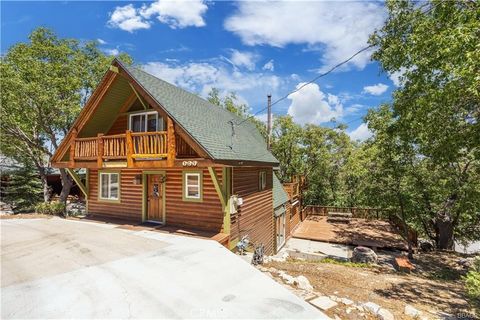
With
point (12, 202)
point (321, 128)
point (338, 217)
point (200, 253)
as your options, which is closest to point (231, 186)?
point (200, 253)

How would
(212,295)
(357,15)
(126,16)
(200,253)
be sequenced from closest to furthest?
(212,295) → (200,253) → (357,15) → (126,16)

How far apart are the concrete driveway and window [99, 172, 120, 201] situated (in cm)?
339

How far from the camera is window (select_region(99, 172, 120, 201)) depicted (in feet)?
37.4

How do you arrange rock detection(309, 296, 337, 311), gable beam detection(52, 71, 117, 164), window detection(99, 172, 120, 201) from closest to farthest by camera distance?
rock detection(309, 296, 337, 311), gable beam detection(52, 71, 117, 164), window detection(99, 172, 120, 201)

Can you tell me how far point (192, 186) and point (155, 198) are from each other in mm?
2015

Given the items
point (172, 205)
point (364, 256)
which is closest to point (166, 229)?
point (172, 205)

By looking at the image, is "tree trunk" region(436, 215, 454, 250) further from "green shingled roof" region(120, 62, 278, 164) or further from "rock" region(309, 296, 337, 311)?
"rock" region(309, 296, 337, 311)

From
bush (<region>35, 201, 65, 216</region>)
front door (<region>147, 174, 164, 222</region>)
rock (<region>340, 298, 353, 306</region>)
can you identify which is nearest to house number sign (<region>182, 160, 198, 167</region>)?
front door (<region>147, 174, 164, 222</region>)

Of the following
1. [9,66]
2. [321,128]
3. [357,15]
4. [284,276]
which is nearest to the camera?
[284,276]

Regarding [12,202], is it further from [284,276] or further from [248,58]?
[284,276]

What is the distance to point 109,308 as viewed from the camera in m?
4.21

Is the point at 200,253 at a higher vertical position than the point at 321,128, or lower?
lower

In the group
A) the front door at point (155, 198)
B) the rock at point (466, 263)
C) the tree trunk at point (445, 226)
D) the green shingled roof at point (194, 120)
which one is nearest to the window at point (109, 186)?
the front door at point (155, 198)

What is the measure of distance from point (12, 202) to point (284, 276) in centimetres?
2309
